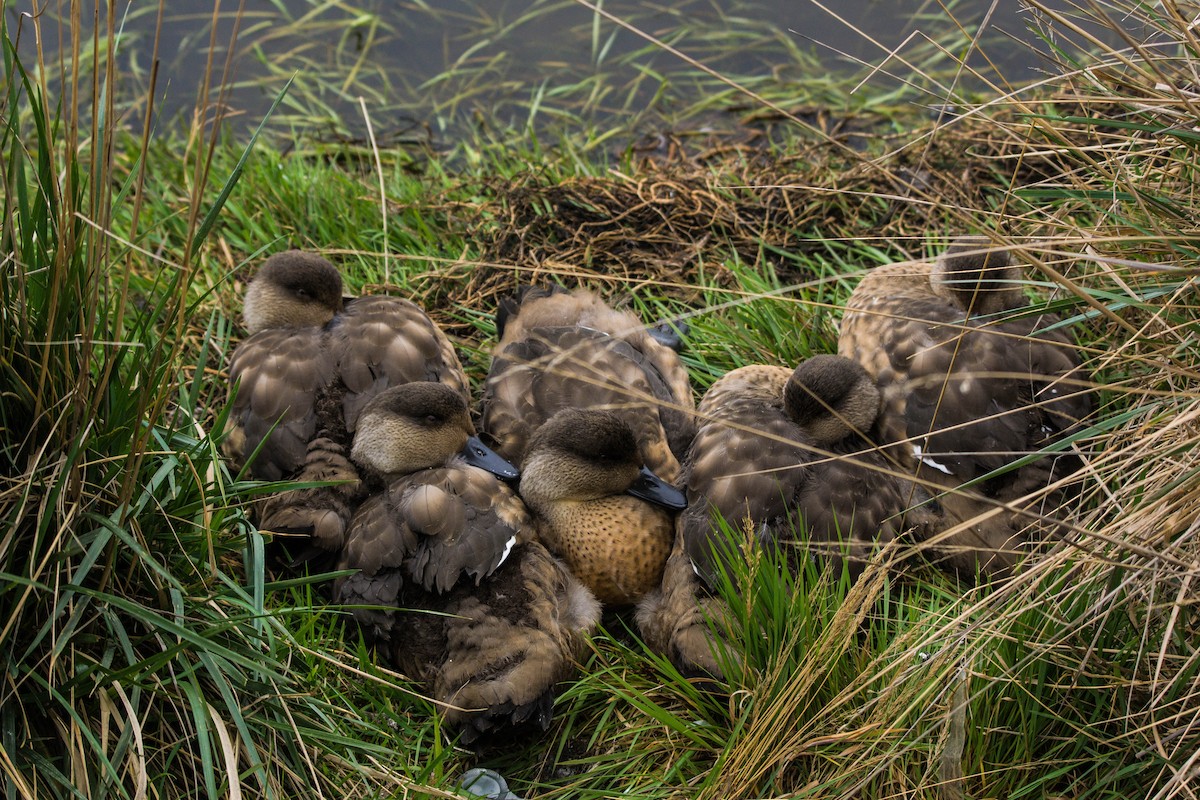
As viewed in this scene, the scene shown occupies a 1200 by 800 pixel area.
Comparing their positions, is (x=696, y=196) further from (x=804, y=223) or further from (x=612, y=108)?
(x=612, y=108)

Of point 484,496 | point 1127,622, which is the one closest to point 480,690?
point 484,496

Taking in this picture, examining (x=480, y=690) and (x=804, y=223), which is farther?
(x=804, y=223)

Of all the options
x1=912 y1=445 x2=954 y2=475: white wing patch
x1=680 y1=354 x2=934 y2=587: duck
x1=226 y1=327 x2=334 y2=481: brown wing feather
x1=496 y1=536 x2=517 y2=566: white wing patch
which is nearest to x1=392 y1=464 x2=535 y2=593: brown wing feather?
x1=496 y1=536 x2=517 y2=566: white wing patch

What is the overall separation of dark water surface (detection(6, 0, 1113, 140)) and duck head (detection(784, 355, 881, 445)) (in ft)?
11.9

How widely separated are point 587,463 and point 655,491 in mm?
273

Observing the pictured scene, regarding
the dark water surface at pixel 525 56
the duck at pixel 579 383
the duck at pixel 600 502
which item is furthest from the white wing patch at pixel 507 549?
the dark water surface at pixel 525 56

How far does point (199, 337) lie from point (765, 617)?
3.04 m

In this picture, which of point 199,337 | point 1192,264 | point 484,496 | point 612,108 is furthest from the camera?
point 612,108

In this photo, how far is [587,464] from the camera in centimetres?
432

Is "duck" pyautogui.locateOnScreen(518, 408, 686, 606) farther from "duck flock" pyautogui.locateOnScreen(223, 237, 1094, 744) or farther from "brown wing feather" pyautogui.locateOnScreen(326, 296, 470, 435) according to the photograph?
"brown wing feather" pyautogui.locateOnScreen(326, 296, 470, 435)

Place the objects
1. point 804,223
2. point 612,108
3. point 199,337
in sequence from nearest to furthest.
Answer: point 199,337 → point 804,223 → point 612,108

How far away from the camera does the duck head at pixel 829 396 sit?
437 cm

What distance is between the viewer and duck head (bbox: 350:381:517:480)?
14.2 ft

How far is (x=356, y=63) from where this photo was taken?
26.9 feet
